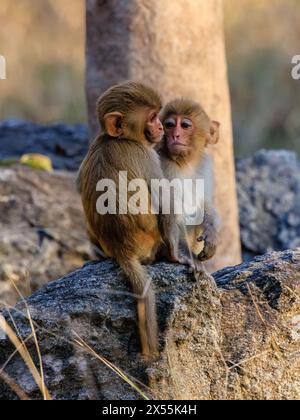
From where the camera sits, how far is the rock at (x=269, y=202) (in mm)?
9609

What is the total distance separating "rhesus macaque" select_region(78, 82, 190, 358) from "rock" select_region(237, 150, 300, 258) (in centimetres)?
441

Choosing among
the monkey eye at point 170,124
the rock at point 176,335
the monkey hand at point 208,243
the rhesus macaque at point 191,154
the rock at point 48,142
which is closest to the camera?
the rock at point 176,335

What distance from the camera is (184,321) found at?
455cm

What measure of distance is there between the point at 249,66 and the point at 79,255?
8.81m

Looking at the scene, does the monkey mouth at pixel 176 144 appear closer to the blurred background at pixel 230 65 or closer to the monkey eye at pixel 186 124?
the monkey eye at pixel 186 124

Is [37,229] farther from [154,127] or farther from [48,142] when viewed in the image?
[154,127]

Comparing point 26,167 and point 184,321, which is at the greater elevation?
point 26,167

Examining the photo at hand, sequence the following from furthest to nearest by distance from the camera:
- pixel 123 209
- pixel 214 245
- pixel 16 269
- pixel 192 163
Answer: pixel 16 269 → pixel 192 163 → pixel 214 245 → pixel 123 209

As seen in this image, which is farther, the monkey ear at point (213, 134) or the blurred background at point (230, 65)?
the blurred background at point (230, 65)

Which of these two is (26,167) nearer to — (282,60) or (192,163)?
(192,163)

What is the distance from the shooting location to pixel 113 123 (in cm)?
514

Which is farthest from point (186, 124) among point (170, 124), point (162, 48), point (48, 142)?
point (48, 142)

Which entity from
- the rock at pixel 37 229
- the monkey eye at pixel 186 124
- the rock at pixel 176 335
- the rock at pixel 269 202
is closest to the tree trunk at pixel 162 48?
the rock at pixel 37 229

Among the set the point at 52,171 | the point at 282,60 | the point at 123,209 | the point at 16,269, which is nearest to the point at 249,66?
the point at 282,60
